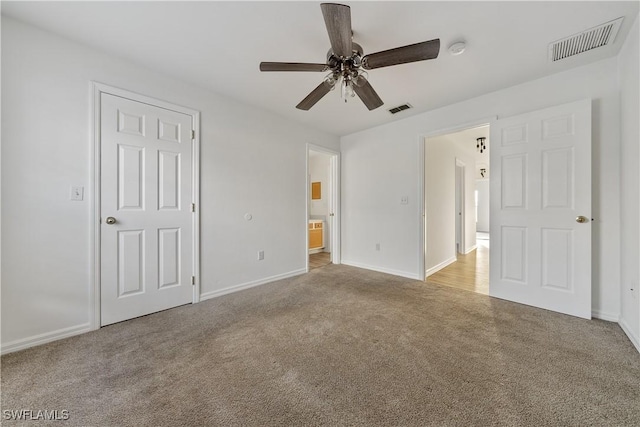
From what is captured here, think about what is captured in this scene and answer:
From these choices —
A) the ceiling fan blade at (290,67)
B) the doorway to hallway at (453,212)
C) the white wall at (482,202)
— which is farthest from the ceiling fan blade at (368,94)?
the white wall at (482,202)

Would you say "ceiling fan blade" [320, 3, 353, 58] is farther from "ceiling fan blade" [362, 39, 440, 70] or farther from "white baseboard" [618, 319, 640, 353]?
"white baseboard" [618, 319, 640, 353]

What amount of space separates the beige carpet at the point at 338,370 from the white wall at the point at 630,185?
10.7 inches

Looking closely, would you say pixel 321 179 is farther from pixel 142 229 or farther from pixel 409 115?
pixel 142 229

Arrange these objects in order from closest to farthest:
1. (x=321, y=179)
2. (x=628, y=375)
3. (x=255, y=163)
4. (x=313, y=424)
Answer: (x=313, y=424) → (x=628, y=375) → (x=255, y=163) → (x=321, y=179)

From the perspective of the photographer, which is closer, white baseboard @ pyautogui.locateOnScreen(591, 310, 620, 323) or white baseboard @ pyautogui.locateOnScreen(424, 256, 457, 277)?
white baseboard @ pyautogui.locateOnScreen(591, 310, 620, 323)

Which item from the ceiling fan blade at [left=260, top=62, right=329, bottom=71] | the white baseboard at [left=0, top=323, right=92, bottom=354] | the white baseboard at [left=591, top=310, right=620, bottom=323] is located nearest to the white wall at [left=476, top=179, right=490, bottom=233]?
the white baseboard at [left=591, top=310, right=620, bottom=323]

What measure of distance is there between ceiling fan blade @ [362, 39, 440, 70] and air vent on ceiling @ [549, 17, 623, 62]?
1.38 m

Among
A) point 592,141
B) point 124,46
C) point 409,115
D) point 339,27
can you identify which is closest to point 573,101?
point 592,141

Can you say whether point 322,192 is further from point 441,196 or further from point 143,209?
point 143,209

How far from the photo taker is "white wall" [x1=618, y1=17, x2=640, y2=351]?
5.79 ft

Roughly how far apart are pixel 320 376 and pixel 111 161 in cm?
249

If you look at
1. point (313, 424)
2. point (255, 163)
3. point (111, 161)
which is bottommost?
point (313, 424)

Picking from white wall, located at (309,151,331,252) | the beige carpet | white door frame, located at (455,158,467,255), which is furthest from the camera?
white wall, located at (309,151,331,252)

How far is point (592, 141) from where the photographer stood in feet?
7.34
